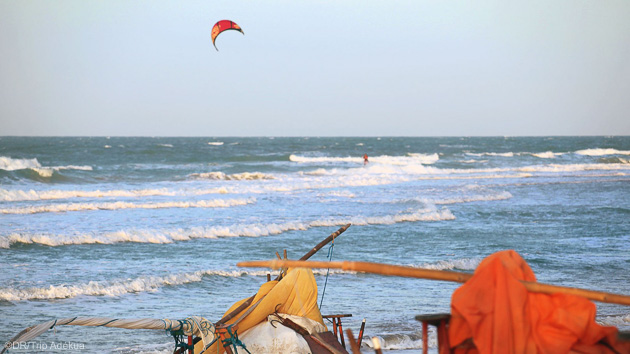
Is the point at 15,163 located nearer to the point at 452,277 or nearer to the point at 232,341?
the point at 232,341

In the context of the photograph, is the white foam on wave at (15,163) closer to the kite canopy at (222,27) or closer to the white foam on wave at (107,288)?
the kite canopy at (222,27)

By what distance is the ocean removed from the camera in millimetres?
7203

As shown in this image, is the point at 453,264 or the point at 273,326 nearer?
the point at 273,326

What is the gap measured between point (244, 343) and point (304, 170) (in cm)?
2931

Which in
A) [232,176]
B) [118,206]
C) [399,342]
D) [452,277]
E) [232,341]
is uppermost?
[452,277]

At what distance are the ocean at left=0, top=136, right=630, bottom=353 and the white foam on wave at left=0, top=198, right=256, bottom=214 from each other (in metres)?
0.05

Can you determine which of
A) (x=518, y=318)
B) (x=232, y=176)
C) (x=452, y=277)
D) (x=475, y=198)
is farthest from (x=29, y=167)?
(x=518, y=318)

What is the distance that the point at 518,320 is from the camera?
2594mm

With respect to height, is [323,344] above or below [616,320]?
above

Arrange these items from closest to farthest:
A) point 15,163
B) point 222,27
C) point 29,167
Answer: point 222,27 < point 29,167 < point 15,163

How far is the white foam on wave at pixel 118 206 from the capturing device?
15648mm

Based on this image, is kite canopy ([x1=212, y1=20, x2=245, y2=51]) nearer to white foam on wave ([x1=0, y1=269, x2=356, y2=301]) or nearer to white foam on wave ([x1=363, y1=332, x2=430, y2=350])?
white foam on wave ([x1=0, y1=269, x2=356, y2=301])

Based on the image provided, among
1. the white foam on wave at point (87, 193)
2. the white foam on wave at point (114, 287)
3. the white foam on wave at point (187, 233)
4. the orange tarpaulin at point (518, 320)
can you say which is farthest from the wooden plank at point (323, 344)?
the white foam on wave at point (87, 193)

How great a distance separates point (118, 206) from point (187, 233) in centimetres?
494
